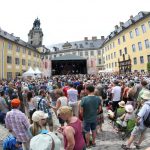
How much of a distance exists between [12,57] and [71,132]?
1853 inches

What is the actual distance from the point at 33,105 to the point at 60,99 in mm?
950

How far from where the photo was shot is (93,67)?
51.2m

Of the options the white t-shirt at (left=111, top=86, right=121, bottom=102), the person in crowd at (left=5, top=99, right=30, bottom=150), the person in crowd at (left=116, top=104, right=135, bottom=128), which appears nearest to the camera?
the person in crowd at (left=5, top=99, right=30, bottom=150)

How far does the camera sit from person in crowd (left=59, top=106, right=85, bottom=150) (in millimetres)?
3945

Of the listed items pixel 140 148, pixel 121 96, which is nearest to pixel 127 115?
pixel 140 148

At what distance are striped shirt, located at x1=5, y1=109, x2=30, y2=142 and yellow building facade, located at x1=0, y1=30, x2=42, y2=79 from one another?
4005 cm

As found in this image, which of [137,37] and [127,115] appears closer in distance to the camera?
[127,115]

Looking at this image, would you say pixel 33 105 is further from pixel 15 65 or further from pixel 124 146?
pixel 15 65

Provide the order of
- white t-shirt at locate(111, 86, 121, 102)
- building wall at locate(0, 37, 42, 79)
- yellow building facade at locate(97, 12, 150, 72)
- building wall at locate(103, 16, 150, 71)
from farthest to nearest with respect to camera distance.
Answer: building wall at locate(0, 37, 42, 79) < building wall at locate(103, 16, 150, 71) < yellow building facade at locate(97, 12, 150, 72) < white t-shirt at locate(111, 86, 121, 102)

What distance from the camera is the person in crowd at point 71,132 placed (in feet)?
12.9

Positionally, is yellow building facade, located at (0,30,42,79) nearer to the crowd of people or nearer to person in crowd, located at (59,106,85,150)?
the crowd of people

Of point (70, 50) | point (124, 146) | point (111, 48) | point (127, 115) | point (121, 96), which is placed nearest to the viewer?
point (124, 146)

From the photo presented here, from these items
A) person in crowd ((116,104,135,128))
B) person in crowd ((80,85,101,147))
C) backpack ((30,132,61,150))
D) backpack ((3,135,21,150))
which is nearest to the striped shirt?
backpack ((3,135,21,150))

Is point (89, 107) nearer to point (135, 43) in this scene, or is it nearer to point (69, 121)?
point (69, 121)
